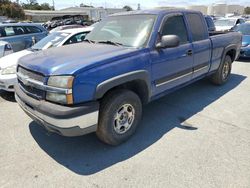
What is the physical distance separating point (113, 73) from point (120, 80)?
15 centimetres

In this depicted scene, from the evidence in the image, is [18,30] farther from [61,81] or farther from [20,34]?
[61,81]

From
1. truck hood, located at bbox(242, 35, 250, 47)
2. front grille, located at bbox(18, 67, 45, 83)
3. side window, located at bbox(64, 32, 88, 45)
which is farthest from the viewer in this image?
truck hood, located at bbox(242, 35, 250, 47)

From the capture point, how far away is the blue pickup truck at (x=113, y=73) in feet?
9.50

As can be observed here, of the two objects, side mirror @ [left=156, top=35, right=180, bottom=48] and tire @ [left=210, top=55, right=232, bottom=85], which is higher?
side mirror @ [left=156, top=35, right=180, bottom=48]

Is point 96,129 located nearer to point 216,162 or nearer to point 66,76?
point 66,76

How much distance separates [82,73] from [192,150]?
6.23 ft

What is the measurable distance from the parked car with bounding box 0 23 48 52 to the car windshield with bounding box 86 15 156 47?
499cm

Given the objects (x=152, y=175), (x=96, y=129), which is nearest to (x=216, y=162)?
(x=152, y=175)

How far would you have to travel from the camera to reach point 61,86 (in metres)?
2.84

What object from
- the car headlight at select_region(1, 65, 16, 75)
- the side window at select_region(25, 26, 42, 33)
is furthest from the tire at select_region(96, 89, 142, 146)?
the side window at select_region(25, 26, 42, 33)

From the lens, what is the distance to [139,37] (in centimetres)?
379

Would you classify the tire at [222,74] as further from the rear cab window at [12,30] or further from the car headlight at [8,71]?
the rear cab window at [12,30]

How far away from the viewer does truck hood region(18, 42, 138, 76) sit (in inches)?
116

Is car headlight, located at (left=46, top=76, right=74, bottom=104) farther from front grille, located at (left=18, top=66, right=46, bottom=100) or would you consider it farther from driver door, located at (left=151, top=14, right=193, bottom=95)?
driver door, located at (left=151, top=14, right=193, bottom=95)
